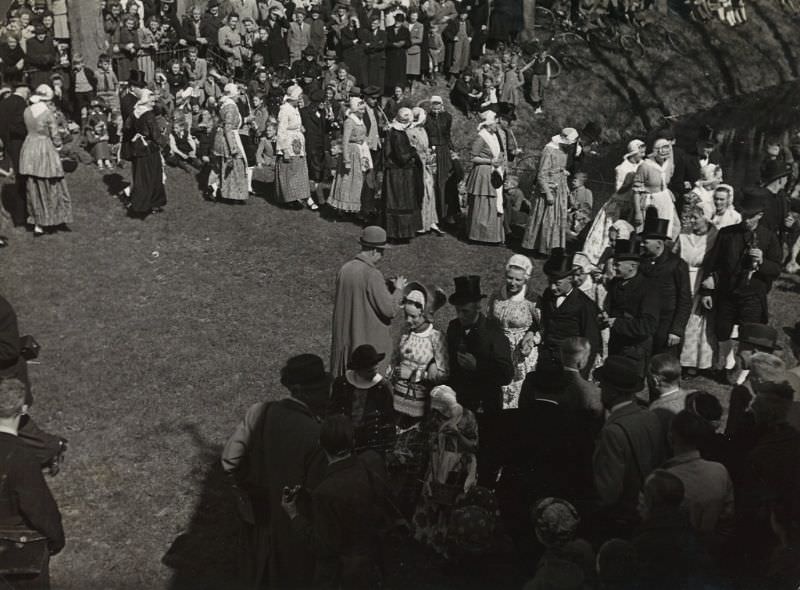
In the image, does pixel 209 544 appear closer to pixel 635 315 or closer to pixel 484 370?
pixel 484 370

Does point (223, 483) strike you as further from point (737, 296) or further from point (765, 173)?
point (765, 173)

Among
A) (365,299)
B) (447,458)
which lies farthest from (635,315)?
(447,458)

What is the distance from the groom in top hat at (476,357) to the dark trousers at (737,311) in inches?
124

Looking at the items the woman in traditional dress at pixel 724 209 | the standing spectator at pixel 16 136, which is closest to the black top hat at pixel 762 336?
the woman in traditional dress at pixel 724 209

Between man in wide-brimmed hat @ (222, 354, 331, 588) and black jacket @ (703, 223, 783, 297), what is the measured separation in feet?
17.0

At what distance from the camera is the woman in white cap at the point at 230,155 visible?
1409 cm

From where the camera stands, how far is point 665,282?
8117 millimetres

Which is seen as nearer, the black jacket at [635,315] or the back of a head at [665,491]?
the back of a head at [665,491]

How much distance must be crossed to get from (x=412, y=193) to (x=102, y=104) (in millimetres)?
6427

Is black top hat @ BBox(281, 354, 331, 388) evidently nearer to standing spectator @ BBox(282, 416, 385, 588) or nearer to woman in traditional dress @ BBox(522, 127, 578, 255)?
standing spectator @ BBox(282, 416, 385, 588)

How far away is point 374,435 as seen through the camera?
22.3 ft

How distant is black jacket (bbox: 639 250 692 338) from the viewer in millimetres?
8047

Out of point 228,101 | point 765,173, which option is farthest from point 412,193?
point 765,173

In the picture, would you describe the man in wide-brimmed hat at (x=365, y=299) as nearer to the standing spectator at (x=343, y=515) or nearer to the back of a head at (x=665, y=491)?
the standing spectator at (x=343, y=515)
